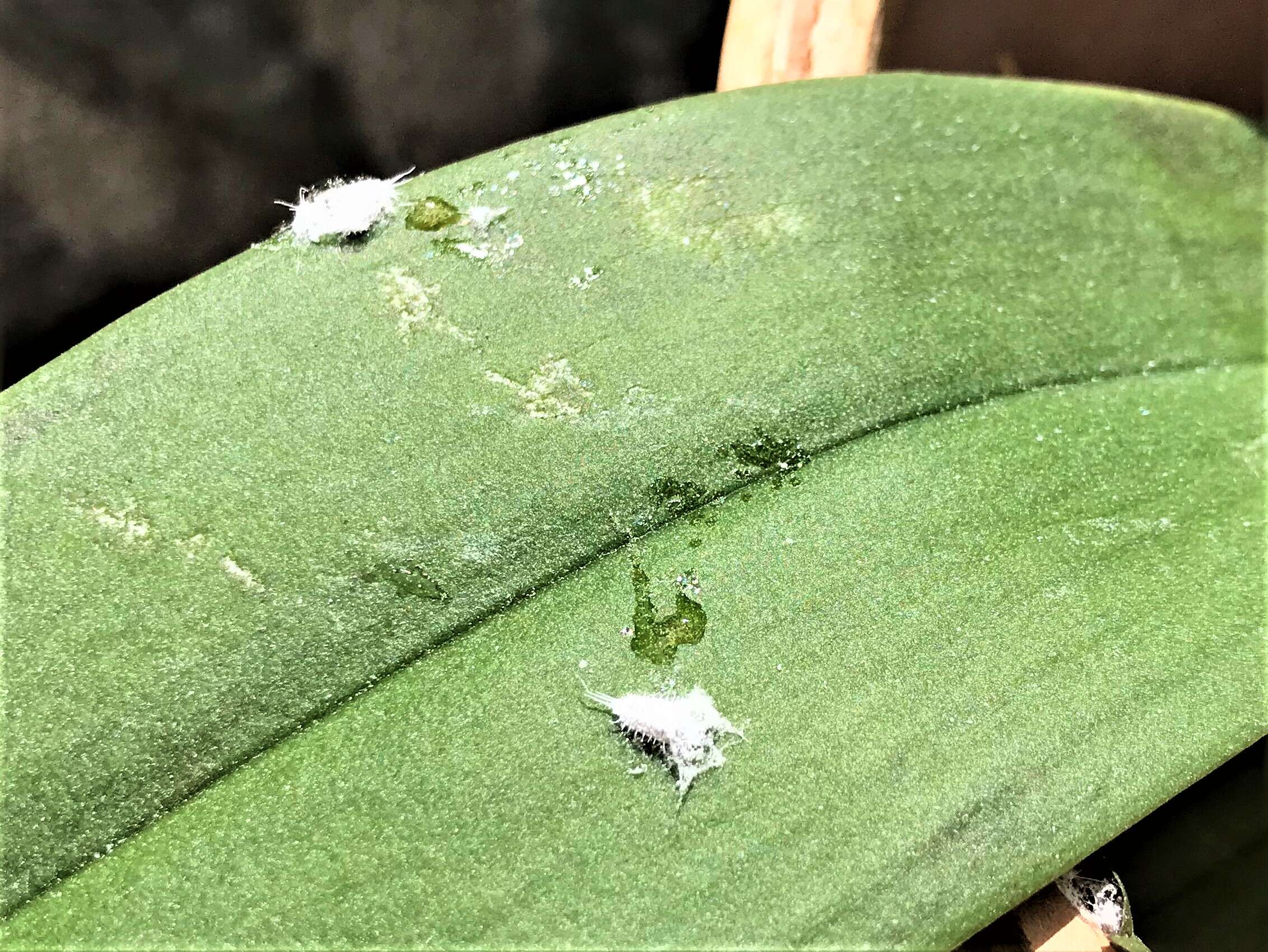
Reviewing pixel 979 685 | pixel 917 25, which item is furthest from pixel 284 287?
pixel 917 25

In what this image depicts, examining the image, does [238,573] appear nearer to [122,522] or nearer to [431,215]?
[122,522]

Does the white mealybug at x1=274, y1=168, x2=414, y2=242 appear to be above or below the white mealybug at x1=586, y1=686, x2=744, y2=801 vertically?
above

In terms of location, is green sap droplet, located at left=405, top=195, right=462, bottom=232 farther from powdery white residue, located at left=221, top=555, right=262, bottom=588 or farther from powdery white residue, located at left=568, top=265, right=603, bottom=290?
powdery white residue, located at left=221, top=555, right=262, bottom=588

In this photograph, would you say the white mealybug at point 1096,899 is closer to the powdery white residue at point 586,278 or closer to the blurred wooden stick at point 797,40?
the powdery white residue at point 586,278

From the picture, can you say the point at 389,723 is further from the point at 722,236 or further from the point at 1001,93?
the point at 1001,93

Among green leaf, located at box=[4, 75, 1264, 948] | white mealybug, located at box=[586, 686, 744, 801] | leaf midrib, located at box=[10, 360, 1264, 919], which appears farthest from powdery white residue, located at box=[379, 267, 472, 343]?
white mealybug, located at box=[586, 686, 744, 801]
